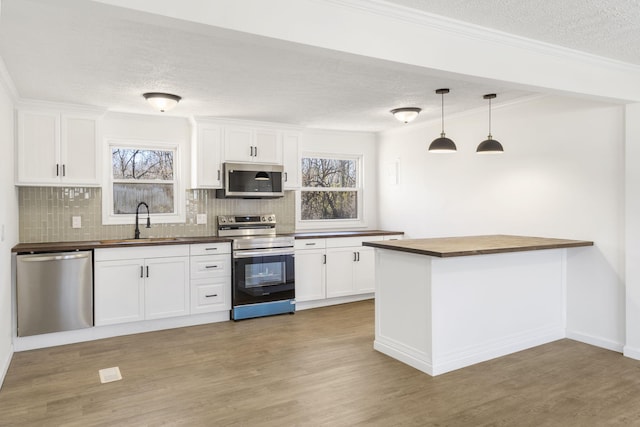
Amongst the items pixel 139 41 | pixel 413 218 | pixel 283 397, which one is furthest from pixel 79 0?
pixel 413 218

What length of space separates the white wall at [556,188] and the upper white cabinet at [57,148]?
390 cm

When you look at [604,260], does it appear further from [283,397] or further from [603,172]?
[283,397]

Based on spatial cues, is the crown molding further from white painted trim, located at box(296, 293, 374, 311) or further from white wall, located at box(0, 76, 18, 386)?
white painted trim, located at box(296, 293, 374, 311)

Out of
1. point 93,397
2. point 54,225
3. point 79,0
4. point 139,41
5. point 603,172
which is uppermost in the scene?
point 139,41

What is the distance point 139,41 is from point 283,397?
2475mm

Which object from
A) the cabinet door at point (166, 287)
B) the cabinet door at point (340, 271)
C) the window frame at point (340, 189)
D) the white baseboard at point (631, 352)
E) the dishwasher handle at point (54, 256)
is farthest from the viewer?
the window frame at point (340, 189)

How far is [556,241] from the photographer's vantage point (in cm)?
399

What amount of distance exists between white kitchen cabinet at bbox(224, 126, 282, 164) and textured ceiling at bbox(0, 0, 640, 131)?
0.25 meters

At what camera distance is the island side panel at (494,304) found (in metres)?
3.40

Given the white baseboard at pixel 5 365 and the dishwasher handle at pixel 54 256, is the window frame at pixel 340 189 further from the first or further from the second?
the white baseboard at pixel 5 365

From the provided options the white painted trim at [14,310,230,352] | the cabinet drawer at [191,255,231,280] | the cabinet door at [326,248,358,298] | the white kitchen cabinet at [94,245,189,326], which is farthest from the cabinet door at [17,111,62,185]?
the cabinet door at [326,248,358,298]

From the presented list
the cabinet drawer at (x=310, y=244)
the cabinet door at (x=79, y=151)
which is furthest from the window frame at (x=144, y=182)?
the cabinet drawer at (x=310, y=244)

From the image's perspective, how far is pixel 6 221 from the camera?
363cm

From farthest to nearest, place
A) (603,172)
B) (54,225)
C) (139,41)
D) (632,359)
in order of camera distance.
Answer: (54,225) < (603,172) < (632,359) < (139,41)
